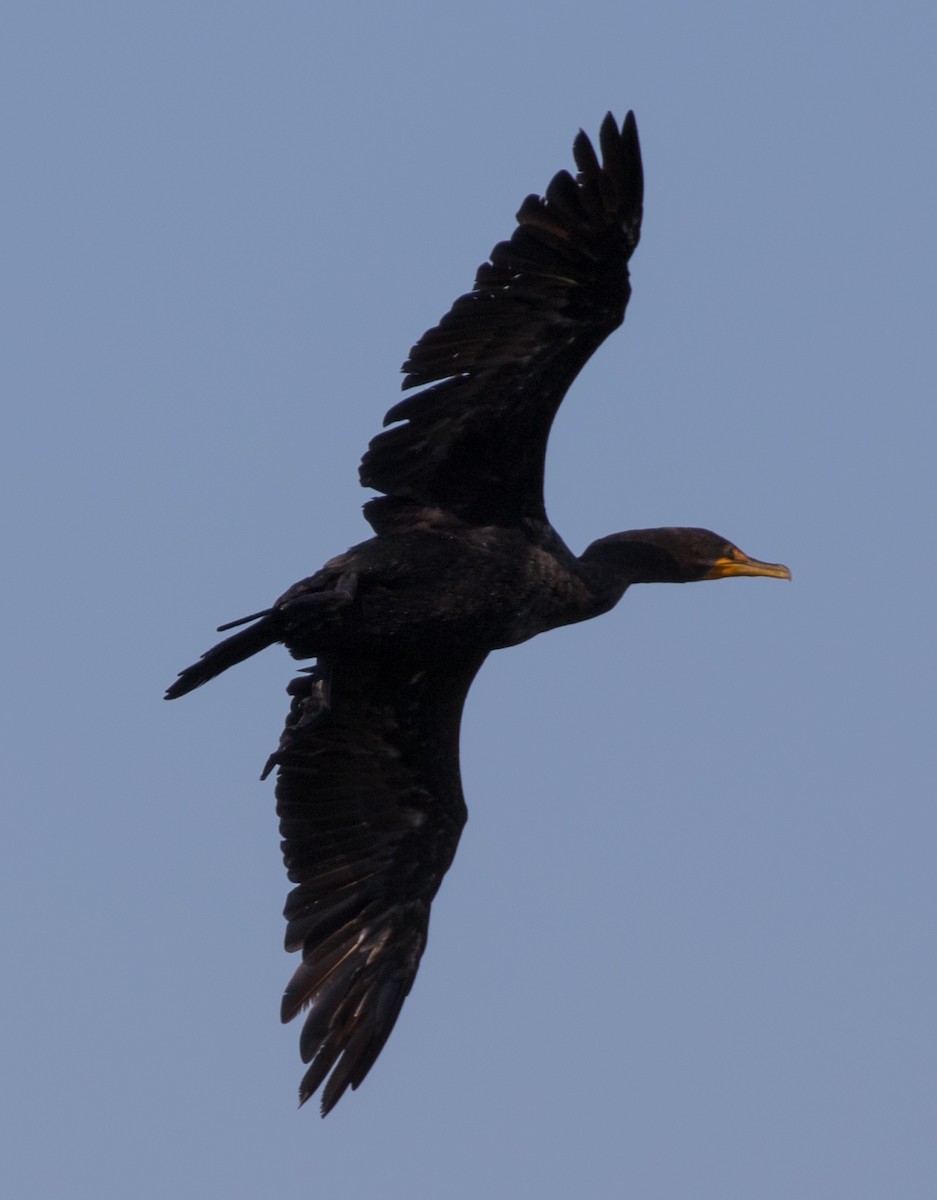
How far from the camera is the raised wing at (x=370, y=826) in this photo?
10289mm

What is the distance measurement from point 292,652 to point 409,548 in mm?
669

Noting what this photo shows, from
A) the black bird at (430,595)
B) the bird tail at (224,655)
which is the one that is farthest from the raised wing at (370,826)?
the bird tail at (224,655)

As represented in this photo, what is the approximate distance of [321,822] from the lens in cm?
1059

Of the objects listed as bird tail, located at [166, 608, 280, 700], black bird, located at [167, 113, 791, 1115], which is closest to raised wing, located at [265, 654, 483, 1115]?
black bird, located at [167, 113, 791, 1115]

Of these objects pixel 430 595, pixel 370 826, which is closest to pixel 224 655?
pixel 430 595

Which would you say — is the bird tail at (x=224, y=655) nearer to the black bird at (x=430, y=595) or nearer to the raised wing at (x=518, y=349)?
the black bird at (x=430, y=595)

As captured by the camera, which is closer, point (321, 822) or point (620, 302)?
point (620, 302)

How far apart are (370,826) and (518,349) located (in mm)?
2512

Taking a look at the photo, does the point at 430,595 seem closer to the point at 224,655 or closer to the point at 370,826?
the point at 224,655

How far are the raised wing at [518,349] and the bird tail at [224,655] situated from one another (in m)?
0.79

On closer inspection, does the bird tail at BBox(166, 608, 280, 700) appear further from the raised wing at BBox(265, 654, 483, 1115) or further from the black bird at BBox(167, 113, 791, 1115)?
the raised wing at BBox(265, 654, 483, 1115)

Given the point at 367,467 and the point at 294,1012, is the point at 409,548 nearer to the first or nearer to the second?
the point at 367,467

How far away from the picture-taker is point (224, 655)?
30.3 ft

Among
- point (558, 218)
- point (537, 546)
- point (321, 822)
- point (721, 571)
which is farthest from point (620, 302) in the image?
point (321, 822)
